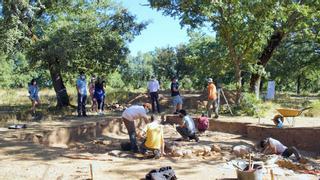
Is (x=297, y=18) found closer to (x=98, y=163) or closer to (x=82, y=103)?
(x=82, y=103)

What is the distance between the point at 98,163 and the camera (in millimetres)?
9992

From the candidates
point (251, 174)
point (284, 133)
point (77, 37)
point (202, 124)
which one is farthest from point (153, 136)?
point (77, 37)

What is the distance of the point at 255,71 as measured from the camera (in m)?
20.6

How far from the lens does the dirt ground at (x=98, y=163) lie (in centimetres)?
881

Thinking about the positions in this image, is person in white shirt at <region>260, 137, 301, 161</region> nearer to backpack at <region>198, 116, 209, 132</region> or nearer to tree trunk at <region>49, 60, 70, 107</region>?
backpack at <region>198, 116, 209, 132</region>

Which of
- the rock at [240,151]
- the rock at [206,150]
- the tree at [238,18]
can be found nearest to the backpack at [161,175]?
the rock at [206,150]

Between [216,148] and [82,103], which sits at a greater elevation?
[82,103]

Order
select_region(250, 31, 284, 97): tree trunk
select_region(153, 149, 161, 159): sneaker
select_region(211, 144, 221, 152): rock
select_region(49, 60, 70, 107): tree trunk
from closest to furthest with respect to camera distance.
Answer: select_region(153, 149, 161, 159): sneaker → select_region(211, 144, 221, 152): rock → select_region(49, 60, 70, 107): tree trunk → select_region(250, 31, 284, 97): tree trunk

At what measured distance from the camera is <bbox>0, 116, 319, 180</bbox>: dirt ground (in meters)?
8.81

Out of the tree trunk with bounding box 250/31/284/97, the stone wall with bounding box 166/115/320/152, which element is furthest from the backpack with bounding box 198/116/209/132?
the tree trunk with bounding box 250/31/284/97

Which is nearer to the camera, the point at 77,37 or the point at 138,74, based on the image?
the point at 77,37

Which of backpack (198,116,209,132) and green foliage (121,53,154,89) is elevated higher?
green foliage (121,53,154,89)

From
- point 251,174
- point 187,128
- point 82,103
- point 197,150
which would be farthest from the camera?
point 82,103

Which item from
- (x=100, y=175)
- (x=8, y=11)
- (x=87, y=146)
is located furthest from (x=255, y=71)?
(x=100, y=175)
